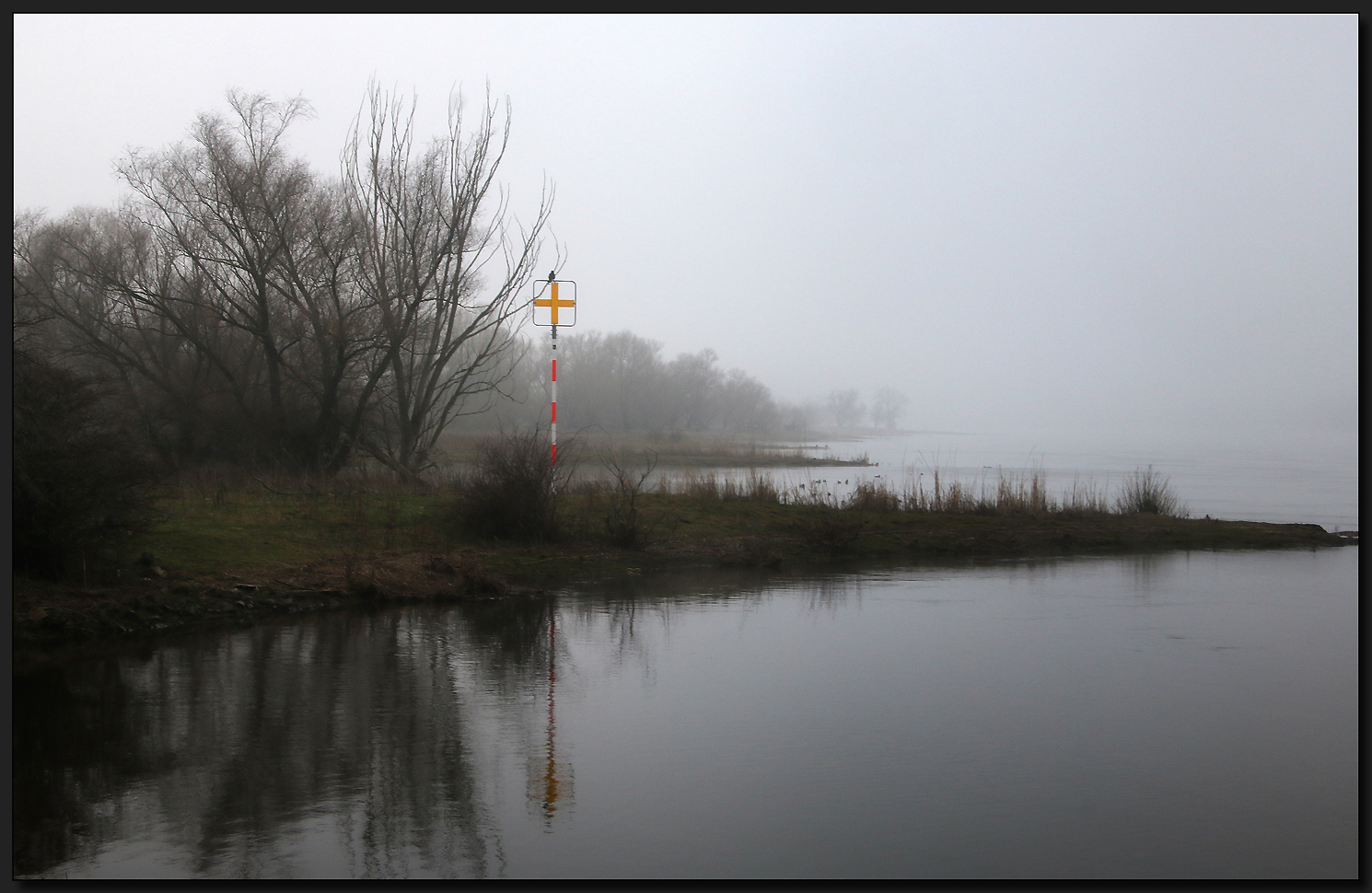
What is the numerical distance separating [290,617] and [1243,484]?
42.3 meters

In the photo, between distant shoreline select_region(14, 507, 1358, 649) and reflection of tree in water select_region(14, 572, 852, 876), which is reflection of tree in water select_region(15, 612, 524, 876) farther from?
distant shoreline select_region(14, 507, 1358, 649)

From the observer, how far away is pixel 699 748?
283 inches

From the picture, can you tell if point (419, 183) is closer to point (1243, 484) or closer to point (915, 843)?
point (915, 843)

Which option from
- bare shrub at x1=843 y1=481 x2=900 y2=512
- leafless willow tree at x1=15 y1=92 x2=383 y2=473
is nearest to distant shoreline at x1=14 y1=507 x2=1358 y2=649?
bare shrub at x1=843 y1=481 x2=900 y2=512

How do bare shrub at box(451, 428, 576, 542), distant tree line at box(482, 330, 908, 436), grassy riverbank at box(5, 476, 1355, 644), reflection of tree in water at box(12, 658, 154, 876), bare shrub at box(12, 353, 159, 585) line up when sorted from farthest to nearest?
distant tree line at box(482, 330, 908, 436) < bare shrub at box(451, 428, 576, 542) < grassy riverbank at box(5, 476, 1355, 644) < bare shrub at box(12, 353, 159, 585) < reflection of tree in water at box(12, 658, 154, 876)

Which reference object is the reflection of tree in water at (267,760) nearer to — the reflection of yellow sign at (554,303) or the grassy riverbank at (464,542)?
the grassy riverbank at (464,542)

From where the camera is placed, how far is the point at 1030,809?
20.0 feet

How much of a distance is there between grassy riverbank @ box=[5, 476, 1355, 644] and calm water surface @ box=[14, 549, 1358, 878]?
1.30 meters

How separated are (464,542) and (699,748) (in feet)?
33.9

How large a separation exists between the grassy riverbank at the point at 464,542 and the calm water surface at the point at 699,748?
1.30 m

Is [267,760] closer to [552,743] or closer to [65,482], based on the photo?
[552,743]

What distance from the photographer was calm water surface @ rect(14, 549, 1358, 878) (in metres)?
5.50

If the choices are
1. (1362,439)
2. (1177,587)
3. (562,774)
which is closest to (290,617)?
(562,774)

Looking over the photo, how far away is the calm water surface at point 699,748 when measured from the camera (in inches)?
217
